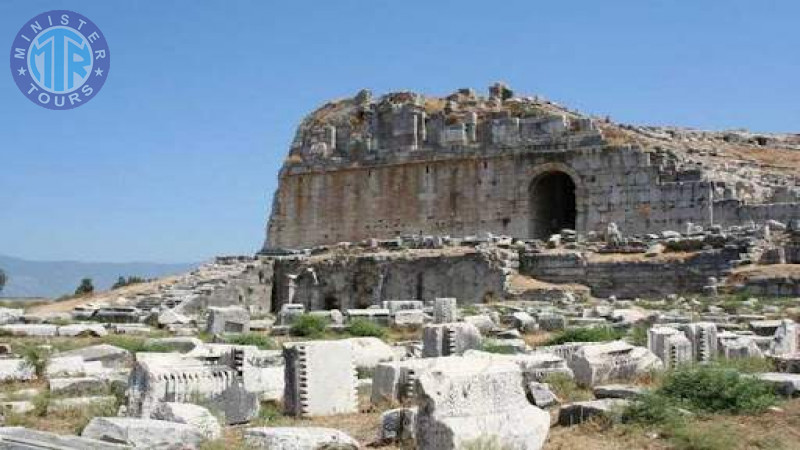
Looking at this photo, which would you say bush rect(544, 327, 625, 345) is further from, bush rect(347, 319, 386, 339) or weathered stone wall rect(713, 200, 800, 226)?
weathered stone wall rect(713, 200, 800, 226)

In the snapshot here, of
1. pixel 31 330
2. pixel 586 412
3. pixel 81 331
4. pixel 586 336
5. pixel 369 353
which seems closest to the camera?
pixel 586 412

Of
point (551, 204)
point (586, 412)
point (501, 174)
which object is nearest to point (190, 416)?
point (586, 412)

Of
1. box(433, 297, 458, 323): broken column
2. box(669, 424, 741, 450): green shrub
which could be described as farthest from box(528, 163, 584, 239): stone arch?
box(669, 424, 741, 450): green shrub

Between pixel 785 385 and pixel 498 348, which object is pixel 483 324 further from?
pixel 785 385

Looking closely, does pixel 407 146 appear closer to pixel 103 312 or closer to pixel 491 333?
pixel 103 312

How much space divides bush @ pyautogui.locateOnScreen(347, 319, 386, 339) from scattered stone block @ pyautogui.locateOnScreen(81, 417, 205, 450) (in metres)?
9.64

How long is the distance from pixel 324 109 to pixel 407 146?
262 inches

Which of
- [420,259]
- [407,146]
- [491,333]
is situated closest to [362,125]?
[407,146]

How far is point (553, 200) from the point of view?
121ft

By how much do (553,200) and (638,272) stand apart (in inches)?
473

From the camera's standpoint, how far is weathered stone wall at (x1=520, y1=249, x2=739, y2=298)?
24.2 m

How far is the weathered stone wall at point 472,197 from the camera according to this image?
31.4m

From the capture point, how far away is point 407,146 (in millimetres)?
37188

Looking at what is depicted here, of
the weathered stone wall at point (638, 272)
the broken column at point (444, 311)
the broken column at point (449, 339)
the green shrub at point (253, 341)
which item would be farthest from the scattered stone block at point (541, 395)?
the weathered stone wall at point (638, 272)
